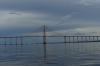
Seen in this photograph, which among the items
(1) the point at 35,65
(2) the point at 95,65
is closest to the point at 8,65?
(1) the point at 35,65

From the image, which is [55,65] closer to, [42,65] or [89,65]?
[42,65]

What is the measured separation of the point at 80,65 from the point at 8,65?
10113 millimetres

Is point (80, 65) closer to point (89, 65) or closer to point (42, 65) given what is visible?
point (89, 65)

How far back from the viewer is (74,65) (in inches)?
1315

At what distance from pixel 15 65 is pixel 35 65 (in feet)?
9.50

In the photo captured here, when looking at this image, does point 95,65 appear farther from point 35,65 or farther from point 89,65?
point 35,65

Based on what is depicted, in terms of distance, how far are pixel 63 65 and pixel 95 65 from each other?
431 cm

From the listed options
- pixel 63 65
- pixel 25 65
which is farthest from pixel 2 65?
pixel 63 65

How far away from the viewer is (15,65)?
1372 inches

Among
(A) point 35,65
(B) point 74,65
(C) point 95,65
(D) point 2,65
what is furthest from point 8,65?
(C) point 95,65

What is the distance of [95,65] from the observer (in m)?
33.3

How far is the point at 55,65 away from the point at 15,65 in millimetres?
5737

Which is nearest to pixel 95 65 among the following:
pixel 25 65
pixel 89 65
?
pixel 89 65

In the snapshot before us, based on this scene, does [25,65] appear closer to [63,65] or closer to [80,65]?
[63,65]
